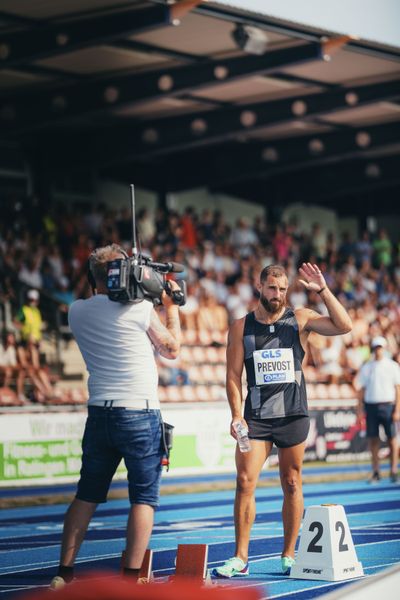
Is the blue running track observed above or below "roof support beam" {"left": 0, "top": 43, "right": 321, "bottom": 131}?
below

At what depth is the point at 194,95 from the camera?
2877 cm

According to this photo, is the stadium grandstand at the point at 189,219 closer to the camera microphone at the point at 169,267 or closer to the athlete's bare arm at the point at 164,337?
the athlete's bare arm at the point at 164,337

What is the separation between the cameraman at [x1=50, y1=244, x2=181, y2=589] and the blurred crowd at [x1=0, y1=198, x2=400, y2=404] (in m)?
13.1

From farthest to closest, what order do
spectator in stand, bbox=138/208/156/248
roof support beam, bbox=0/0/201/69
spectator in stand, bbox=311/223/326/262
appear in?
spectator in stand, bbox=311/223/326/262 < spectator in stand, bbox=138/208/156/248 < roof support beam, bbox=0/0/201/69

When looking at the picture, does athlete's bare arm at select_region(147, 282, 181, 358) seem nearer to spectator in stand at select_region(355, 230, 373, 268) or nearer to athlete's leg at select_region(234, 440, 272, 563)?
athlete's leg at select_region(234, 440, 272, 563)

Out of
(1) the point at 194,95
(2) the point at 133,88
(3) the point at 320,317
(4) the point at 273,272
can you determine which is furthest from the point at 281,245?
(4) the point at 273,272

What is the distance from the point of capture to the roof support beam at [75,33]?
21.5 meters

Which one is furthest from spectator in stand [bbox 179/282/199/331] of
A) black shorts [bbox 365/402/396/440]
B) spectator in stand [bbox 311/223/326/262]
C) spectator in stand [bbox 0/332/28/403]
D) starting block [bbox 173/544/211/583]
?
starting block [bbox 173/544/211/583]

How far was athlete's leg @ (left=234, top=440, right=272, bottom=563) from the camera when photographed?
29.5 ft

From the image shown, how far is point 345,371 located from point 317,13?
8049mm

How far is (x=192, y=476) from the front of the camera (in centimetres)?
1995

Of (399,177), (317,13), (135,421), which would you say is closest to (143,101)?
(317,13)

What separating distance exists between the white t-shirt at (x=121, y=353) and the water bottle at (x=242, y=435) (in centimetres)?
122

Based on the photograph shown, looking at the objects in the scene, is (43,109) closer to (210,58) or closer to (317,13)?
(210,58)
